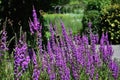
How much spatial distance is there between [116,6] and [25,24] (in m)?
6.43

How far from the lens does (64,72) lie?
4344 mm

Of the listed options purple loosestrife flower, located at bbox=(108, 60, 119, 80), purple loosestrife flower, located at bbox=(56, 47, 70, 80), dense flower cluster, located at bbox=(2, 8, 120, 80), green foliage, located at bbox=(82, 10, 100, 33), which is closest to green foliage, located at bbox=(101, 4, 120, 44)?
green foliage, located at bbox=(82, 10, 100, 33)

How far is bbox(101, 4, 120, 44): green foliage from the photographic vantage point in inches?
613

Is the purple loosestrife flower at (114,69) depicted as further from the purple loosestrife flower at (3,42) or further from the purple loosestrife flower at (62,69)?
the purple loosestrife flower at (3,42)

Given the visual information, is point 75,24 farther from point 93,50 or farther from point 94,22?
point 93,50

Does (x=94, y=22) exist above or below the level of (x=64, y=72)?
below

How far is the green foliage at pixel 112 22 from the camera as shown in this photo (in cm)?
1558

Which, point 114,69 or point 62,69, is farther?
point 114,69

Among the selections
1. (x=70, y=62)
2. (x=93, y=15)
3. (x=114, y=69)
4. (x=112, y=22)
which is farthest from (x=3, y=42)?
(x=93, y=15)

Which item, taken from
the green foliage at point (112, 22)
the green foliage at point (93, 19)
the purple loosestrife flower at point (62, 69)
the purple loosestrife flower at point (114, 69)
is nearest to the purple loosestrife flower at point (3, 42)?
the purple loosestrife flower at point (62, 69)

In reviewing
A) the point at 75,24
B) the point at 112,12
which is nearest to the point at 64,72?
the point at 112,12

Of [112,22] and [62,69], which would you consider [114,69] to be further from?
[112,22]

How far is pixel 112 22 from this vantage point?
15.8 meters

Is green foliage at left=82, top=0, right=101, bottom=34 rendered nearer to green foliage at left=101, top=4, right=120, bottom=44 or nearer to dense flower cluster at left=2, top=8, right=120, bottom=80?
green foliage at left=101, top=4, right=120, bottom=44
